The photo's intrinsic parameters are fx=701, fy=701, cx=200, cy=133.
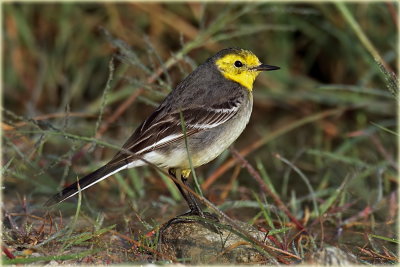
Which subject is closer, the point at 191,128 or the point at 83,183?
the point at 83,183

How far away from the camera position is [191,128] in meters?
5.40

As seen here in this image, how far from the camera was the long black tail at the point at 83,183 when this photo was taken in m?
4.84

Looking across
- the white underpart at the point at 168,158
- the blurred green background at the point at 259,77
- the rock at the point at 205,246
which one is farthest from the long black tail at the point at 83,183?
the blurred green background at the point at 259,77

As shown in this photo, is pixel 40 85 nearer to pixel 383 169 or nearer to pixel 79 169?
pixel 79 169

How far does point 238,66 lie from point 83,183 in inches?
71.3

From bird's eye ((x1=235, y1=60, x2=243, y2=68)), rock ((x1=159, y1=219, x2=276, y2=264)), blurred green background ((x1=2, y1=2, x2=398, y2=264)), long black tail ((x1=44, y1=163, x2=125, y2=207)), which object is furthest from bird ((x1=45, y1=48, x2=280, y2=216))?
blurred green background ((x1=2, y1=2, x2=398, y2=264))

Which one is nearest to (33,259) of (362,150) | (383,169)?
(383,169)

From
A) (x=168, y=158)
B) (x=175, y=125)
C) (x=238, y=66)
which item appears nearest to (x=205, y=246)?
(x=168, y=158)

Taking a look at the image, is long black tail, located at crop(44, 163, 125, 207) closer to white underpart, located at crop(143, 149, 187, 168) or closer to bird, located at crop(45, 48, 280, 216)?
bird, located at crop(45, 48, 280, 216)

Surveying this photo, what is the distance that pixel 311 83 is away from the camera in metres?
8.73

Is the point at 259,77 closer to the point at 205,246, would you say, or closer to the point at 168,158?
the point at 168,158

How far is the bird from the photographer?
527cm

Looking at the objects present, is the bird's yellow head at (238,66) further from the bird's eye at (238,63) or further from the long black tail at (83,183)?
the long black tail at (83,183)

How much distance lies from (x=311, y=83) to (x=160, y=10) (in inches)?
83.6
